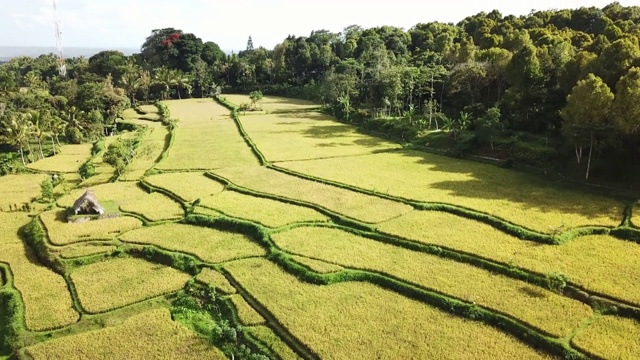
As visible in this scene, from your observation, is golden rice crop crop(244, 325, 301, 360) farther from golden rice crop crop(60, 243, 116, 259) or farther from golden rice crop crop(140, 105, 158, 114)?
golden rice crop crop(140, 105, 158, 114)

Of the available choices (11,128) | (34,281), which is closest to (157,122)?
(11,128)

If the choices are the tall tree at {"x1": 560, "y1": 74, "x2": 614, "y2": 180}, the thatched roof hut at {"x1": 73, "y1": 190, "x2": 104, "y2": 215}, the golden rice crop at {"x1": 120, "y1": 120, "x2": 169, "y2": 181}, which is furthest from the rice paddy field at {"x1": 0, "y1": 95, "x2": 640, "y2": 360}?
the tall tree at {"x1": 560, "y1": 74, "x2": 614, "y2": 180}

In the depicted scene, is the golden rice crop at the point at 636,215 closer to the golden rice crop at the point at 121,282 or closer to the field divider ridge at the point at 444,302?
the field divider ridge at the point at 444,302

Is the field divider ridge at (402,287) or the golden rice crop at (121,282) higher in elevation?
the field divider ridge at (402,287)

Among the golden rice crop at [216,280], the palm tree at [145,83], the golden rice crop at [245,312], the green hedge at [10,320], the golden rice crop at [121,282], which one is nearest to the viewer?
the green hedge at [10,320]

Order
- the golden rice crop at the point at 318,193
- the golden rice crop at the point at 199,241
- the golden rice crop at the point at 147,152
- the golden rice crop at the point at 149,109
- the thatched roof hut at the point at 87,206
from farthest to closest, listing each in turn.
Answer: the golden rice crop at the point at 149,109 → the golden rice crop at the point at 147,152 → the thatched roof hut at the point at 87,206 → the golden rice crop at the point at 318,193 → the golden rice crop at the point at 199,241

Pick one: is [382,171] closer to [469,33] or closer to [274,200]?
[274,200]

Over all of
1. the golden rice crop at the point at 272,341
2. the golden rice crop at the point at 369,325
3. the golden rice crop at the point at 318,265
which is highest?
the golden rice crop at the point at 318,265

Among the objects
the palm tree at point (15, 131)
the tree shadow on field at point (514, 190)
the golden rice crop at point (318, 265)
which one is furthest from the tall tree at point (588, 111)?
the palm tree at point (15, 131)
